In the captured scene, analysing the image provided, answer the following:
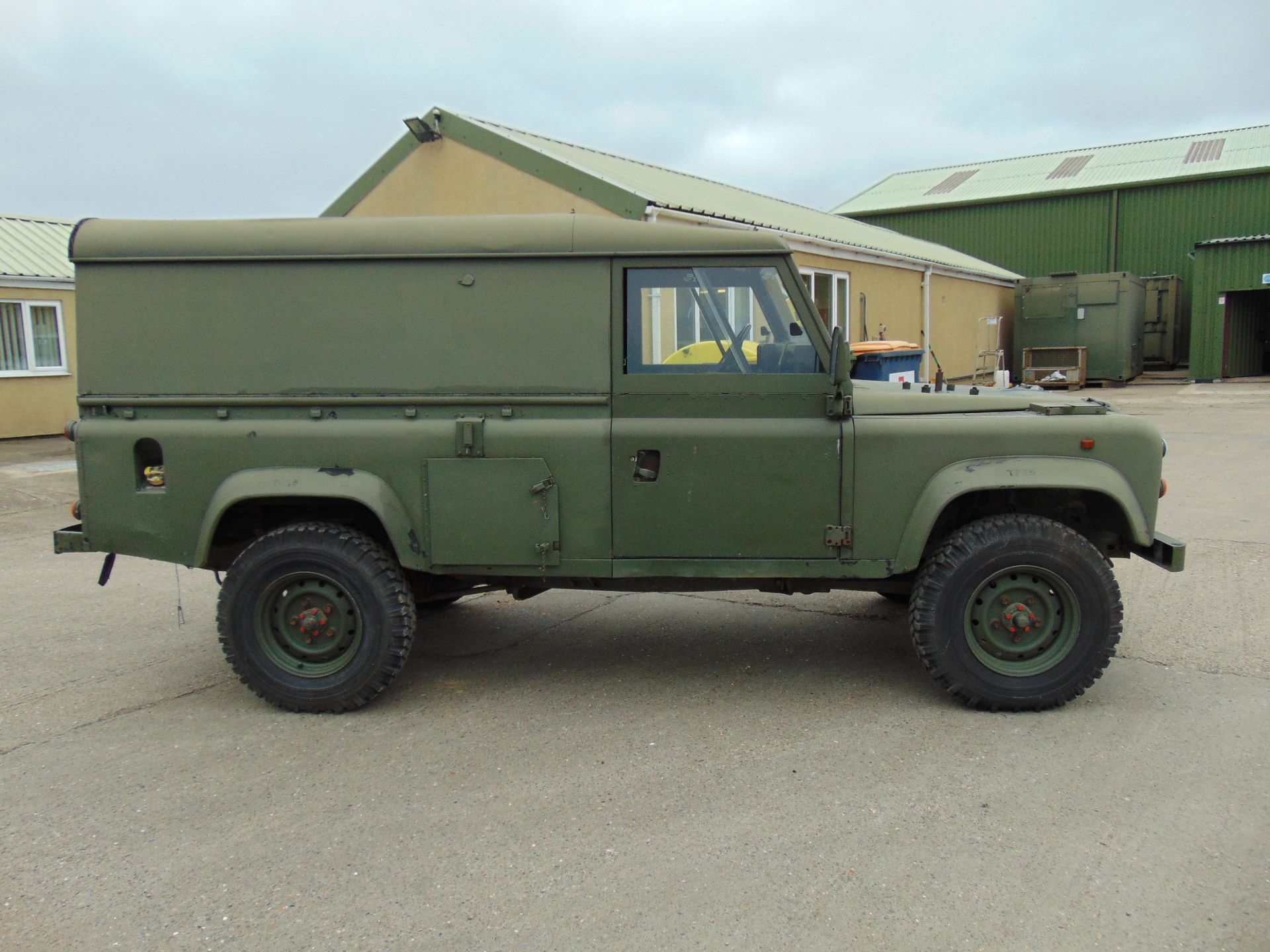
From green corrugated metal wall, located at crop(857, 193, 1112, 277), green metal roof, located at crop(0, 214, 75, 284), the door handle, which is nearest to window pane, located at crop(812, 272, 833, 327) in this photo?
the door handle

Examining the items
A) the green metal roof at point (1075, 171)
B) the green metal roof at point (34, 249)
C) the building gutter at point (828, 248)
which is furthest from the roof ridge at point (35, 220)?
the green metal roof at point (1075, 171)

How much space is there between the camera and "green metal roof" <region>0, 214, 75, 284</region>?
628 inches

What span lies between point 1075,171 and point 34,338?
1224 inches

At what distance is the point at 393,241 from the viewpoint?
425cm

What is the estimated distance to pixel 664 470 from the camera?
4230 mm

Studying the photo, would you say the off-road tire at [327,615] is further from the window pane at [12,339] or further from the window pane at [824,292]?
the window pane at [12,339]

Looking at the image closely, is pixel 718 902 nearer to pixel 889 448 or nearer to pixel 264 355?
pixel 889 448

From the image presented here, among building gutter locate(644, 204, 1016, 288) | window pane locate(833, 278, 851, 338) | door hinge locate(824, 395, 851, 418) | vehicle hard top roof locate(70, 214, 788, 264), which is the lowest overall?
door hinge locate(824, 395, 851, 418)

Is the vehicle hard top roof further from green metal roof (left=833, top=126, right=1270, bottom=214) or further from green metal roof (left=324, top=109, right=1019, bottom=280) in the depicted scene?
green metal roof (left=833, top=126, right=1270, bottom=214)

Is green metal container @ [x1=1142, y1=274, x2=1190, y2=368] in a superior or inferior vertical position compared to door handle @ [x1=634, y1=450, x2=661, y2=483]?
superior

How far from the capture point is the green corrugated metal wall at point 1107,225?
1138 inches

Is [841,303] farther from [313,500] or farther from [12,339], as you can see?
[12,339]

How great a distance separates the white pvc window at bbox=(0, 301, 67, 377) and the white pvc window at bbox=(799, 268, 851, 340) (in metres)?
12.9

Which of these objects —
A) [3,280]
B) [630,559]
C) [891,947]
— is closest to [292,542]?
[630,559]
